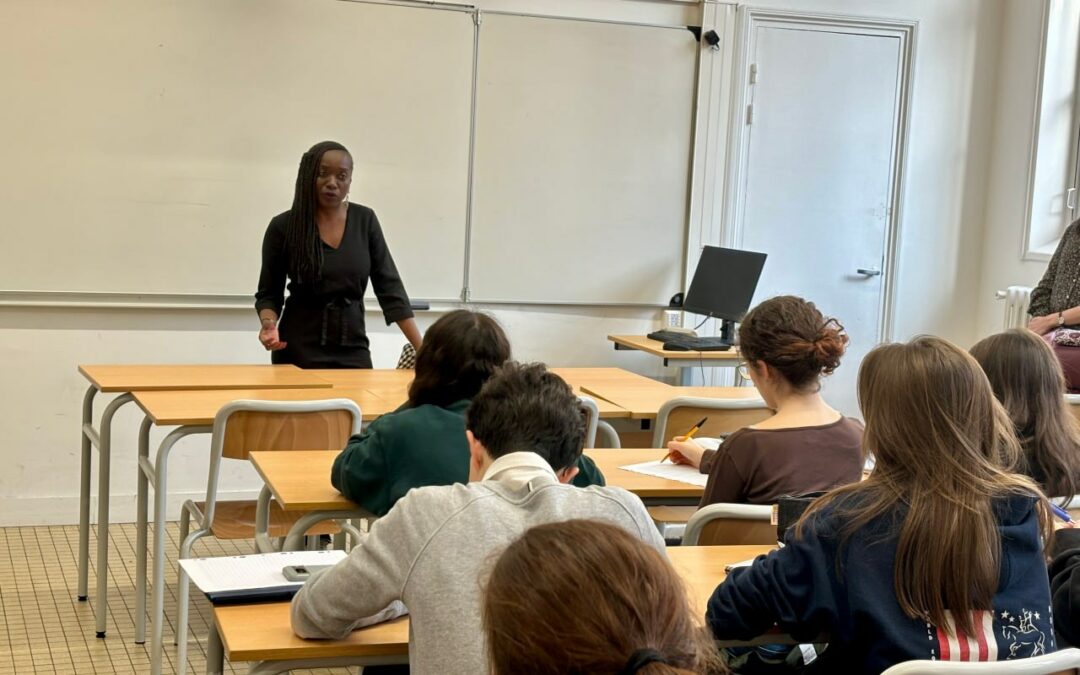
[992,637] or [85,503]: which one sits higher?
[992,637]

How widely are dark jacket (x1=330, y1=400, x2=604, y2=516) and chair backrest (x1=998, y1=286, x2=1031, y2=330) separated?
4.37 metres

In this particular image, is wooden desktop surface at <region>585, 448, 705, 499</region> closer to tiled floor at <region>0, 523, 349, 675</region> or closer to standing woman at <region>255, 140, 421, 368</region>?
tiled floor at <region>0, 523, 349, 675</region>

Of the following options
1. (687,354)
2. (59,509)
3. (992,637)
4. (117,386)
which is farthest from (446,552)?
(59,509)

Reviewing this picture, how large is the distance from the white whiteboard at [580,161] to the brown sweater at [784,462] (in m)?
3.37

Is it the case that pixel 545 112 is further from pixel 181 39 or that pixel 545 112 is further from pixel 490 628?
pixel 490 628

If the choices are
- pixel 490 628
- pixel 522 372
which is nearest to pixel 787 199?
pixel 522 372

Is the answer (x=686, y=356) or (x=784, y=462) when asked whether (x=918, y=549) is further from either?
(x=686, y=356)

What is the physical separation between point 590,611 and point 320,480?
1905 mm

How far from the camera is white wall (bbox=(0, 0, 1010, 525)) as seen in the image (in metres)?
5.22

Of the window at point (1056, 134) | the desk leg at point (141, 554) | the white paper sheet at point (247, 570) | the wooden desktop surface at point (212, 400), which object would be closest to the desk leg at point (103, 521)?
the desk leg at point (141, 554)

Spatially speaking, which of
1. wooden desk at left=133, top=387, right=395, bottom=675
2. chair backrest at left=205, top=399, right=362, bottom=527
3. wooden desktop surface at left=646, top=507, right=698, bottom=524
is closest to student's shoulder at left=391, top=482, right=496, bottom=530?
chair backrest at left=205, top=399, right=362, bottom=527

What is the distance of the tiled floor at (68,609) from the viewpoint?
3.70 meters

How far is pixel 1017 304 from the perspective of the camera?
6215 millimetres

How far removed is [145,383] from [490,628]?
315 cm
